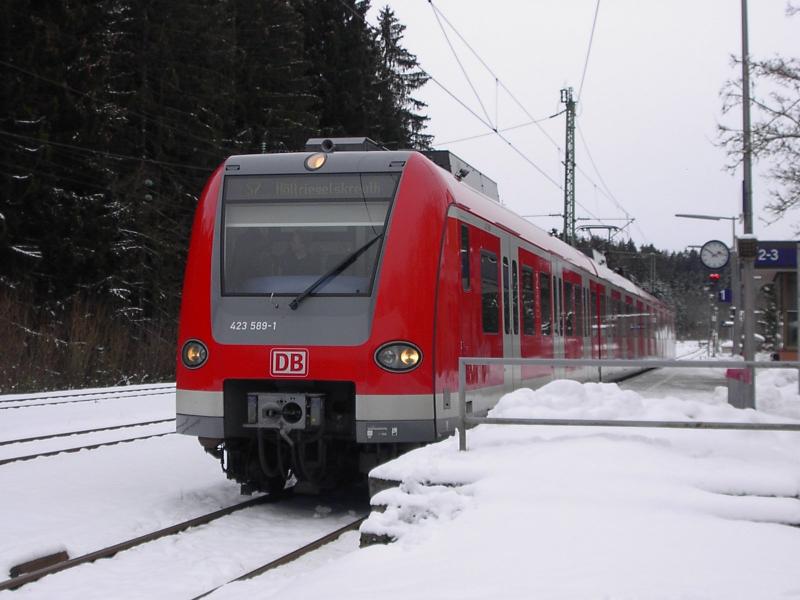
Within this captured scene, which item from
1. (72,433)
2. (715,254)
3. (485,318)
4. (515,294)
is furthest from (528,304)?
(715,254)

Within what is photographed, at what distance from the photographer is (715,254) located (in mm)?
17547

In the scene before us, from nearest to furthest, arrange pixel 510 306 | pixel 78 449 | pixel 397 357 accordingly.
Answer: pixel 397 357 < pixel 510 306 < pixel 78 449

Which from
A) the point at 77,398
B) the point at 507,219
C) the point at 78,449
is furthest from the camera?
the point at 77,398

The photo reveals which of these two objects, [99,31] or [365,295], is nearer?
[365,295]

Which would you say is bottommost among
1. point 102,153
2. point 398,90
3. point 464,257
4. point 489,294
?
point 489,294

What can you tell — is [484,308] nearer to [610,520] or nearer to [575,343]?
[610,520]

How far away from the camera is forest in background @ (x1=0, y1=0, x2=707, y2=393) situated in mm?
25562

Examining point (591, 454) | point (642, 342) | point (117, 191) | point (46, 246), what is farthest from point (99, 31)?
point (591, 454)

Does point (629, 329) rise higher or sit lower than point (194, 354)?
higher

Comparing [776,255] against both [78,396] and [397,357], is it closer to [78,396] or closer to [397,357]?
[397,357]

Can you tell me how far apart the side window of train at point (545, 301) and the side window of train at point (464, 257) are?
4110 millimetres

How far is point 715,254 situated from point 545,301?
5.49 m

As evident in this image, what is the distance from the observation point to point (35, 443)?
1230 centimetres

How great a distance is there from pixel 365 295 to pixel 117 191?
22593 millimetres
